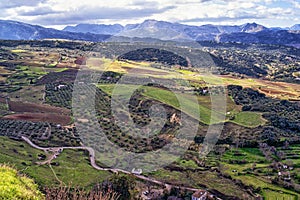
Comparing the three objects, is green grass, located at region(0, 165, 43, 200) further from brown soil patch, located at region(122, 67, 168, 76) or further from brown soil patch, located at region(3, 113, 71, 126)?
brown soil patch, located at region(122, 67, 168, 76)

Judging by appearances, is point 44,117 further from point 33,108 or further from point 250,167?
point 250,167

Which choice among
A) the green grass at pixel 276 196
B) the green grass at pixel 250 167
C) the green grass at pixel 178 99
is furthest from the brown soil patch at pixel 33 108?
the green grass at pixel 276 196

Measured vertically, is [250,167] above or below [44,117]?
below

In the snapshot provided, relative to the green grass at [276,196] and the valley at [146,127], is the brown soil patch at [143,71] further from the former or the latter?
the green grass at [276,196]

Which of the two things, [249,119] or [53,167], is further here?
[249,119]

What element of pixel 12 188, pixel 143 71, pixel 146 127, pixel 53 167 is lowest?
pixel 146 127

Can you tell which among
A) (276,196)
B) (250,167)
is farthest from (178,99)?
(276,196)

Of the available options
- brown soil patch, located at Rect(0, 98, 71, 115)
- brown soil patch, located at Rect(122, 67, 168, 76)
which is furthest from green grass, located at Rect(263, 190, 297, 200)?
brown soil patch, located at Rect(122, 67, 168, 76)

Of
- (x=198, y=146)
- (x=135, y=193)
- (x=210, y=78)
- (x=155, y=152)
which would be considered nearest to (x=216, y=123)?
(x=198, y=146)
